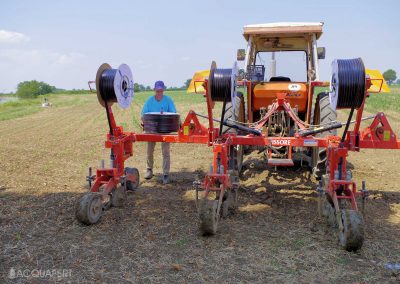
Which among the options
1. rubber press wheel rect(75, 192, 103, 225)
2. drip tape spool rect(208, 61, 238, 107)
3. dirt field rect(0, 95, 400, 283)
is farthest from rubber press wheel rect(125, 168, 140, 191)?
drip tape spool rect(208, 61, 238, 107)

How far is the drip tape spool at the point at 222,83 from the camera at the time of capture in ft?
14.6

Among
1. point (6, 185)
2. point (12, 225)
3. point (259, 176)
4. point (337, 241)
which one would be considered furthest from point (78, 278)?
point (259, 176)

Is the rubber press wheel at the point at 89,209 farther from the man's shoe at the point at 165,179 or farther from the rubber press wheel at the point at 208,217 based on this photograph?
the man's shoe at the point at 165,179

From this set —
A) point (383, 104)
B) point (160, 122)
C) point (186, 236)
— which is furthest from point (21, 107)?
point (186, 236)

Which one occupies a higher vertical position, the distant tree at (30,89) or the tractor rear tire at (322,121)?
the distant tree at (30,89)

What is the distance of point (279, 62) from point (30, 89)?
254 ft

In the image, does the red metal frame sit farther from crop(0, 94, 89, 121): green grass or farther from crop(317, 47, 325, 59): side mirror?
crop(0, 94, 89, 121): green grass

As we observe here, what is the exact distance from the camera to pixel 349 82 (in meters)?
4.05

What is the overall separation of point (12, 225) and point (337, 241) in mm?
3754

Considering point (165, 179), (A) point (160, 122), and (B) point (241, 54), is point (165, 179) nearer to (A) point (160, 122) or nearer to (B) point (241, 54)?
(A) point (160, 122)

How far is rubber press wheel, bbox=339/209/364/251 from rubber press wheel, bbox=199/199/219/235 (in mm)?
1340

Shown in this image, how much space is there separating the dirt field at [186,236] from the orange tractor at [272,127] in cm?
25

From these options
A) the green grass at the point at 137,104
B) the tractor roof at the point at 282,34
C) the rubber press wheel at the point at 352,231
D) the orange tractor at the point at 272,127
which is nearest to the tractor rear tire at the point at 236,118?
the orange tractor at the point at 272,127

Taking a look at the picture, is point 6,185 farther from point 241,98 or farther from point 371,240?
point 371,240
